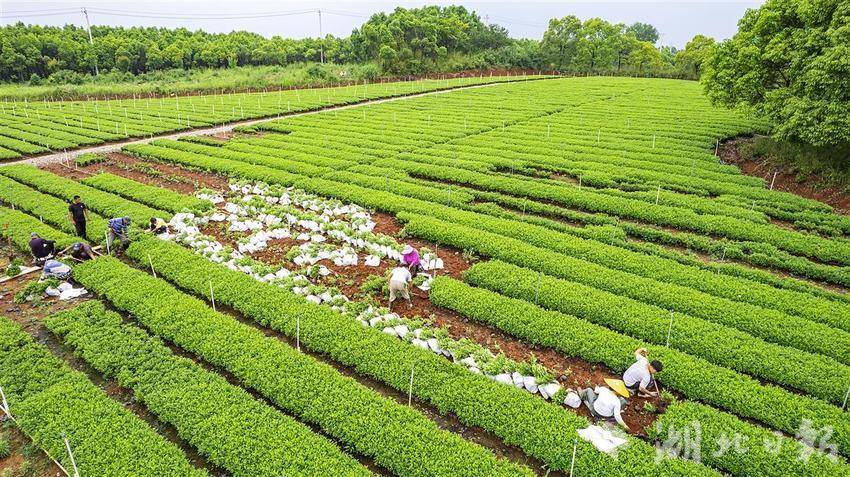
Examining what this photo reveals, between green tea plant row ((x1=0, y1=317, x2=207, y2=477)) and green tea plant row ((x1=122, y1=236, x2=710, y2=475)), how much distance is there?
157 inches

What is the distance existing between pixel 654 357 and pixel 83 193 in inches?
970

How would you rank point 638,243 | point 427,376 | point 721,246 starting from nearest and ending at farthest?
point 427,376 → point 721,246 → point 638,243

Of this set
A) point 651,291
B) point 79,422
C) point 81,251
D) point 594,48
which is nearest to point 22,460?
point 79,422

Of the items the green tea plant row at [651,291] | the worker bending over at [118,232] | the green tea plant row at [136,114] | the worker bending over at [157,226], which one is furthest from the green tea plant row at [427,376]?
the green tea plant row at [136,114]

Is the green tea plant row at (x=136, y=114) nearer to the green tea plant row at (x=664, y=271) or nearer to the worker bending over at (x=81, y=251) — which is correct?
the worker bending over at (x=81, y=251)

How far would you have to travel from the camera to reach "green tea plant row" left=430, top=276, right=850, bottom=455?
978 centimetres

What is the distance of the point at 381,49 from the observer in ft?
266

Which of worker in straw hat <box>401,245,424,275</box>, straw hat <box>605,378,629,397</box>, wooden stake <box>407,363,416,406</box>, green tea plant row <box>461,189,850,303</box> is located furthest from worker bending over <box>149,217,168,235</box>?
straw hat <box>605,378,629,397</box>

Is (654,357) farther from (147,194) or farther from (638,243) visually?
(147,194)

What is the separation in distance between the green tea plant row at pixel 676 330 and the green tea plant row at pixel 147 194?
1336 centimetres

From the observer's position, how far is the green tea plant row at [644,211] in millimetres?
17484

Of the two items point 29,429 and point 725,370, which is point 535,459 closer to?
point 725,370

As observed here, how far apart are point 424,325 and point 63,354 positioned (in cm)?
891

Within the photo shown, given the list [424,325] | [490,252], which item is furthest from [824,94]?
[424,325]
